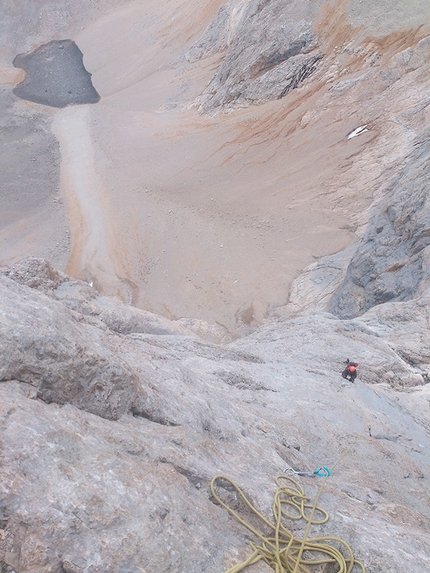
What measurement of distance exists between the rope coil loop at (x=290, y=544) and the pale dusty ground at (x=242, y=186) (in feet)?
31.6

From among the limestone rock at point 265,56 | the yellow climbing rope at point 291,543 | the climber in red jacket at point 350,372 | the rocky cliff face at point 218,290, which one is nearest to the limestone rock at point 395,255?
the rocky cliff face at point 218,290

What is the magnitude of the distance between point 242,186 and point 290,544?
1543 cm

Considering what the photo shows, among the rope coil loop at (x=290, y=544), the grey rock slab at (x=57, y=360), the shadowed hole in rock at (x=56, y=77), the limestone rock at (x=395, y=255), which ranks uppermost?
the shadowed hole in rock at (x=56, y=77)

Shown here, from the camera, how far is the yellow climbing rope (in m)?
2.72

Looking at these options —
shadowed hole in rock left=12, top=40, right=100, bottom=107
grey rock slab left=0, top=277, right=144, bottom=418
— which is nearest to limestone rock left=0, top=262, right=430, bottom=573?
grey rock slab left=0, top=277, right=144, bottom=418

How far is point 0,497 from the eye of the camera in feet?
7.47

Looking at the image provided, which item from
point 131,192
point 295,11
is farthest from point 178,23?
point 131,192

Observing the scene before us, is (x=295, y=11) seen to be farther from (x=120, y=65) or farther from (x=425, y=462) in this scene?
(x=425, y=462)

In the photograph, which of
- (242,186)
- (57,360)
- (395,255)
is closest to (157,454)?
(57,360)

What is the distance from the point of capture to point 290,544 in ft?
9.34

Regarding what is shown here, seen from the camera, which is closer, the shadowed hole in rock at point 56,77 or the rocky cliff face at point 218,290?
the rocky cliff face at point 218,290

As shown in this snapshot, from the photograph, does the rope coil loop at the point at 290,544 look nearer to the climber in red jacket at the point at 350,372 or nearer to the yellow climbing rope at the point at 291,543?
the yellow climbing rope at the point at 291,543

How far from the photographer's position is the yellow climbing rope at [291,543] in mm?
2723

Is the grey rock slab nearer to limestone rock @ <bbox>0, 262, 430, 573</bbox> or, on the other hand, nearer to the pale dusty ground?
limestone rock @ <bbox>0, 262, 430, 573</bbox>
